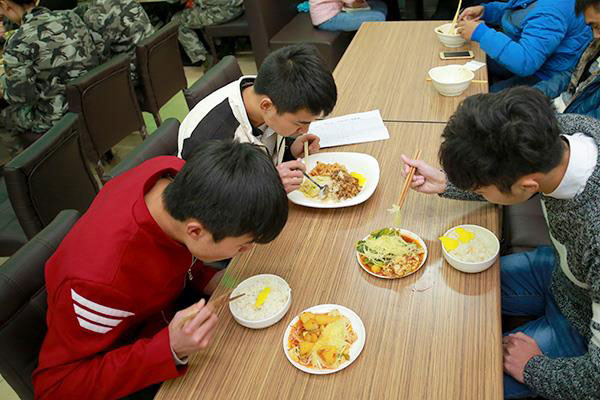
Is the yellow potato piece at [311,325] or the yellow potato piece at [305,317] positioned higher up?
the yellow potato piece at [311,325]

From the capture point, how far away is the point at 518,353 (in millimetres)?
1188

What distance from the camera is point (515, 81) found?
98.5 inches

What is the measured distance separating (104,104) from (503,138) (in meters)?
2.31

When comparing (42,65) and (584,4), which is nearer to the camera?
(584,4)

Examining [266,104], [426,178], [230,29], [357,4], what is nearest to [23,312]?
[266,104]

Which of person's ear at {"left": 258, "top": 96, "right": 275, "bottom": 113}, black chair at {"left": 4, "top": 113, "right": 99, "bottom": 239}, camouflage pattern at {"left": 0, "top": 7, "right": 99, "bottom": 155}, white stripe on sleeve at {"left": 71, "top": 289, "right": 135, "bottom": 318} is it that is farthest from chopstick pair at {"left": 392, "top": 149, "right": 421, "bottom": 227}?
camouflage pattern at {"left": 0, "top": 7, "right": 99, "bottom": 155}

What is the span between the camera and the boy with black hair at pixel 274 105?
1489 millimetres

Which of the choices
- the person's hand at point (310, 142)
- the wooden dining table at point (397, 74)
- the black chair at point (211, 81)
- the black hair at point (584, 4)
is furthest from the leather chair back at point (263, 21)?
the black hair at point (584, 4)

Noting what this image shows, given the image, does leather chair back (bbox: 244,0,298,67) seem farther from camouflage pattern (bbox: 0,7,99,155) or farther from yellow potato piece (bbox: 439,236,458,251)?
yellow potato piece (bbox: 439,236,458,251)

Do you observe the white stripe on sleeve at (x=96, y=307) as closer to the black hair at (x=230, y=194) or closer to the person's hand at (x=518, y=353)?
the black hair at (x=230, y=194)

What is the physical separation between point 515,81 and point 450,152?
1777 mm

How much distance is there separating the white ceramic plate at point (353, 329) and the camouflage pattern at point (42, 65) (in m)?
2.36

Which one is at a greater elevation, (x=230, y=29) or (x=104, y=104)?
(x=104, y=104)

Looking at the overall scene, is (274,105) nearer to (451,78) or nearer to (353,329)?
(353,329)
